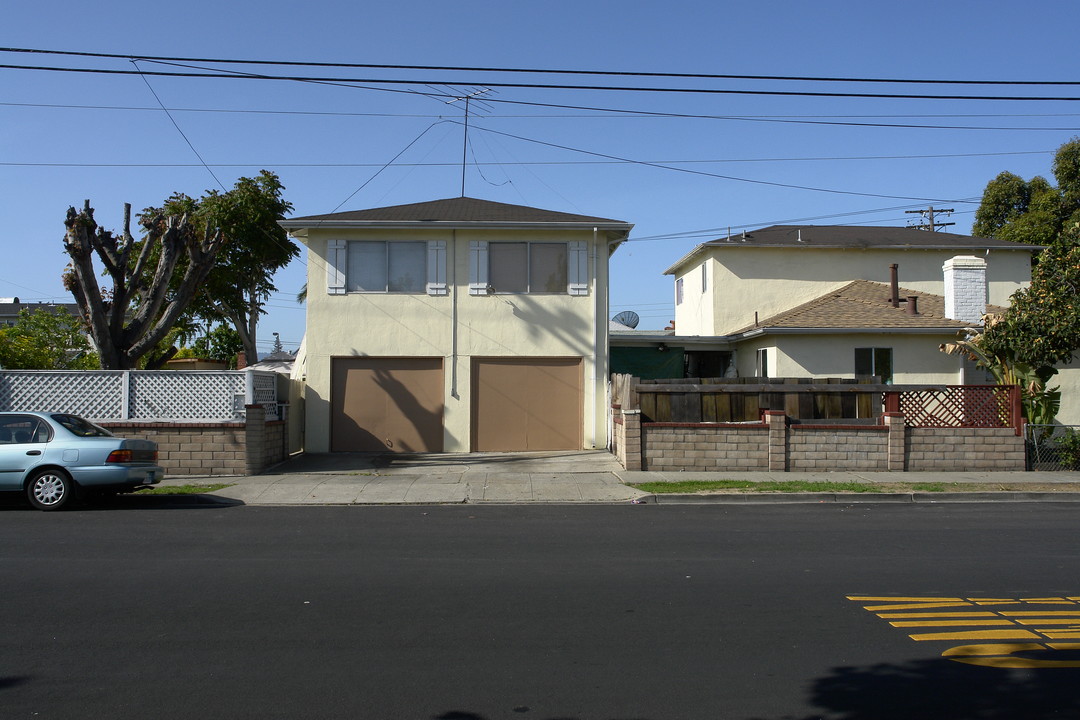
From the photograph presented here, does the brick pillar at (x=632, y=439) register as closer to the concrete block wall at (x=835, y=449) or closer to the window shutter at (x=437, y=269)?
the concrete block wall at (x=835, y=449)

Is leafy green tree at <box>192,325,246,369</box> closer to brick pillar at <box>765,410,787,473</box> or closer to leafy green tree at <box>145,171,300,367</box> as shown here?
leafy green tree at <box>145,171,300,367</box>

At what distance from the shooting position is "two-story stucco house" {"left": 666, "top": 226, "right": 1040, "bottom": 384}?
69.7 ft

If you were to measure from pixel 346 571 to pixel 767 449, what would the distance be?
1013 cm

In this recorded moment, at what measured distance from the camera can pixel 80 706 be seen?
15.8 feet

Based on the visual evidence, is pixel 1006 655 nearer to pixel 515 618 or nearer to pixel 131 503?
pixel 515 618

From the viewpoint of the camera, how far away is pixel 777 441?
16.0 meters

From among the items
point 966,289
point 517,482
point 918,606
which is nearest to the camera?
point 918,606

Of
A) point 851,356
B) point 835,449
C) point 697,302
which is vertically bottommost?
point 835,449

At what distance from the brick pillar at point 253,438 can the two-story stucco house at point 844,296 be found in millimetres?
11906

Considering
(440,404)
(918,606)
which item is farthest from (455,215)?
(918,606)

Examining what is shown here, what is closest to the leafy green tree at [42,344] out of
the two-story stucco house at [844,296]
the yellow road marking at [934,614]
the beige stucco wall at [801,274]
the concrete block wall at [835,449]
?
the concrete block wall at [835,449]

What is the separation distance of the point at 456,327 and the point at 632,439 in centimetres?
551

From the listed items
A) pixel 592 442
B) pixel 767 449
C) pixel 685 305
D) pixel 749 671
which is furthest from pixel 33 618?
pixel 685 305

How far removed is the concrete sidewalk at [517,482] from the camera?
13.4m
